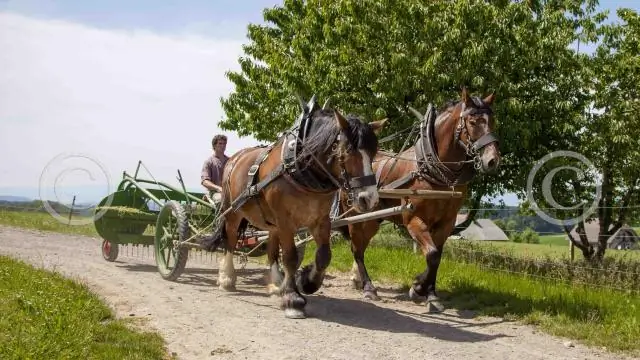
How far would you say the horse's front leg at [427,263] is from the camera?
6.96 metres

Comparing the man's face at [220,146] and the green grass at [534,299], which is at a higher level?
the man's face at [220,146]

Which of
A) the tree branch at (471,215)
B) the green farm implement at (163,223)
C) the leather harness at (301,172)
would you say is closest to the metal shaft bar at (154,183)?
the green farm implement at (163,223)

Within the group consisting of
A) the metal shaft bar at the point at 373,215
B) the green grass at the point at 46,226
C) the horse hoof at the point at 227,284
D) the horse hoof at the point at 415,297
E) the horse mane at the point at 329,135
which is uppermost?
the horse mane at the point at 329,135

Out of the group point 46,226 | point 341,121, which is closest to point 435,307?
point 341,121

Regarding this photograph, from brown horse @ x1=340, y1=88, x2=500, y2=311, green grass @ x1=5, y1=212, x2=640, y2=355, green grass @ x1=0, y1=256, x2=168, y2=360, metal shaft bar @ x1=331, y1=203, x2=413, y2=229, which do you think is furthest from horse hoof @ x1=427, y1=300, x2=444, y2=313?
green grass @ x1=0, y1=256, x2=168, y2=360

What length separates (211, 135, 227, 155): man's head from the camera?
9234 millimetres

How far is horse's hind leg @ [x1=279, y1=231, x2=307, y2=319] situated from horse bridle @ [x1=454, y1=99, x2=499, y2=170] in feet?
7.11

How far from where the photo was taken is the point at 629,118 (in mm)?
11867

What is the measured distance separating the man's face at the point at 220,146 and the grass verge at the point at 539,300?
297 centimetres

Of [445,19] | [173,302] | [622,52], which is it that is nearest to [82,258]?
[173,302]

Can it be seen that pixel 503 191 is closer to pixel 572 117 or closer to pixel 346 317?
pixel 572 117

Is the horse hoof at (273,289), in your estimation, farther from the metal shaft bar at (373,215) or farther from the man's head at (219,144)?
the man's head at (219,144)

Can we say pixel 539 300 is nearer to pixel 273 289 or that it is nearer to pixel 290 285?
pixel 290 285

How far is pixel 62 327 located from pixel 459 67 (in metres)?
8.90
